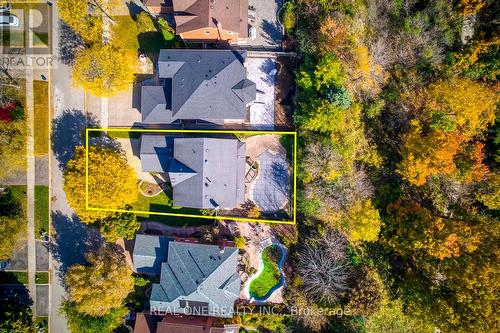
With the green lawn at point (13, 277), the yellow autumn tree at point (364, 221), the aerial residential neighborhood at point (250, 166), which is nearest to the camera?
the aerial residential neighborhood at point (250, 166)

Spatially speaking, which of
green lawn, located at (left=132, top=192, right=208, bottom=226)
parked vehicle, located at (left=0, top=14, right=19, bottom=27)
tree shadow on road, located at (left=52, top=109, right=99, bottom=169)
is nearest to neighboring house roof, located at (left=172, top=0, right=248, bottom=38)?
tree shadow on road, located at (left=52, top=109, right=99, bottom=169)

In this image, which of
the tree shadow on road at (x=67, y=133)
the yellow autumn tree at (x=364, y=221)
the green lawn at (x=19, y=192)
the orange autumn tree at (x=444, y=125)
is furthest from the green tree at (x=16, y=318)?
the orange autumn tree at (x=444, y=125)

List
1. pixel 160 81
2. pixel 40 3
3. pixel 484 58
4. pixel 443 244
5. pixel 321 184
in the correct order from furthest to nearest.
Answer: pixel 40 3, pixel 160 81, pixel 321 184, pixel 484 58, pixel 443 244

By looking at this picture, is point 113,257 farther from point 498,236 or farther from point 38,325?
point 498,236

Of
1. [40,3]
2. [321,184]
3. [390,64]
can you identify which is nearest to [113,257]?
[321,184]

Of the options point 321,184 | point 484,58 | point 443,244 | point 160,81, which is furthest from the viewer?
point 160,81

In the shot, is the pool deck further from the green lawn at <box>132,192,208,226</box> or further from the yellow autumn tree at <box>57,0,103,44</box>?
the yellow autumn tree at <box>57,0,103,44</box>

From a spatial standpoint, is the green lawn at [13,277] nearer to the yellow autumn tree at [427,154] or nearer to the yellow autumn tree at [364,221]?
the yellow autumn tree at [364,221]
